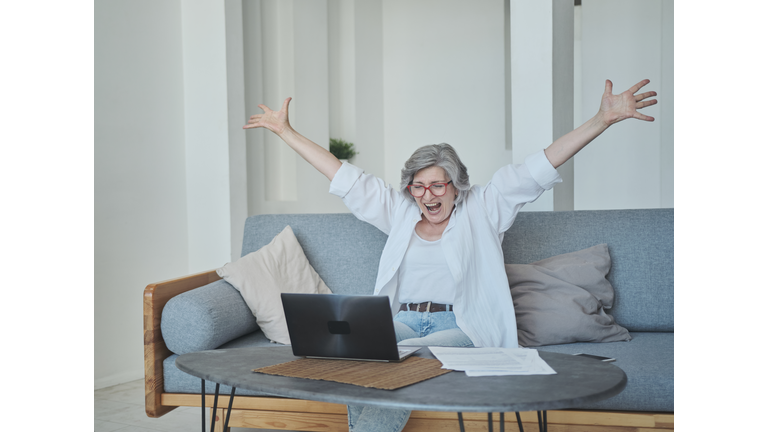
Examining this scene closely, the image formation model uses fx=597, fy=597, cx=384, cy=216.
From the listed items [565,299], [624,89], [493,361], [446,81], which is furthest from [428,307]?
[446,81]

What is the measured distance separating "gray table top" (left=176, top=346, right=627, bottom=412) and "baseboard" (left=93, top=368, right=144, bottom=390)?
2.21m

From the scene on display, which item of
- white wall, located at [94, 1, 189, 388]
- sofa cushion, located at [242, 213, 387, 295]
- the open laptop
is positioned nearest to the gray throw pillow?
sofa cushion, located at [242, 213, 387, 295]

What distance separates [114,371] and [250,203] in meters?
1.37

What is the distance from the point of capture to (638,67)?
533 centimetres

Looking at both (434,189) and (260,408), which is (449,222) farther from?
(260,408)

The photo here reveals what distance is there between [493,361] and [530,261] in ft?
4.04

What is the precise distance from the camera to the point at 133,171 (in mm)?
3391

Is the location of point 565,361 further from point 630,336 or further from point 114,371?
point 114,371

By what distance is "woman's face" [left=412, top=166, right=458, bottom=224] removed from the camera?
2100mm

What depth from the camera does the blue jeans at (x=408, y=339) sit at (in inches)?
56.7

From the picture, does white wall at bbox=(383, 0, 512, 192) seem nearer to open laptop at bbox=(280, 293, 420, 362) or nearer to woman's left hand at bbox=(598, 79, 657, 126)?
woman's left hand at bbox=(598, 79, 657, 126)
